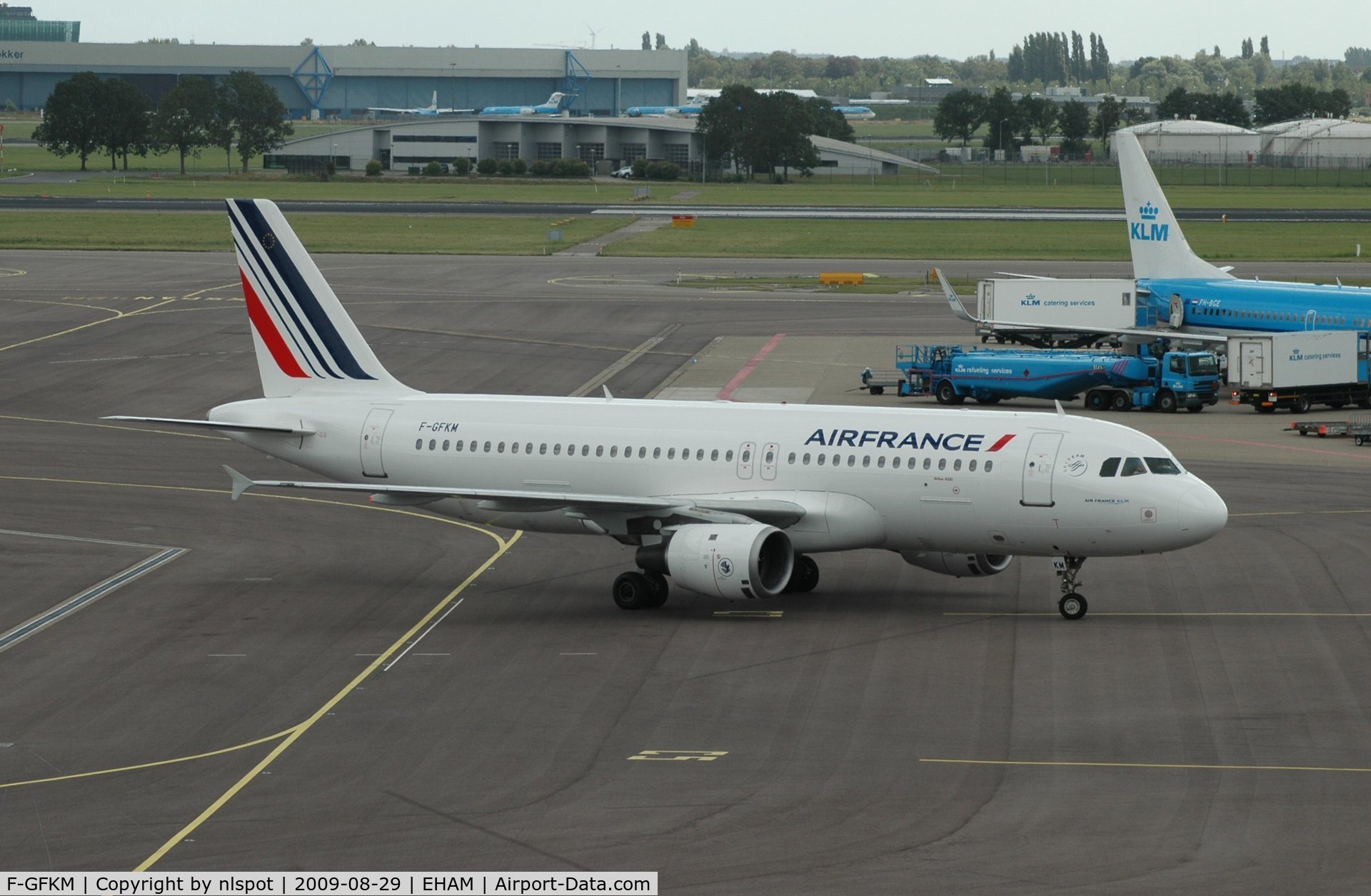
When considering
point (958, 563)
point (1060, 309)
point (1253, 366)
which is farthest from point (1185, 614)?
point (1060, 309)

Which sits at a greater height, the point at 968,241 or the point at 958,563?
the point at 968,241

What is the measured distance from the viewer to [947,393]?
73.5 metres

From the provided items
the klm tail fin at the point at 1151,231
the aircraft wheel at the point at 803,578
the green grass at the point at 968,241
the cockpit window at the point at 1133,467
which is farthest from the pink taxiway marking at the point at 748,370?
the green grass at the point at 968,241

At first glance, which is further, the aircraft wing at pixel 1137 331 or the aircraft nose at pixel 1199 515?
the aircraft wing at pixel 1137 331

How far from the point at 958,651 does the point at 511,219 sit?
5271 inches

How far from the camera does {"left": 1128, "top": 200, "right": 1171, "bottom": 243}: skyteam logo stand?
275ft

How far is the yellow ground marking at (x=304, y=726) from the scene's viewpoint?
24.0 meters

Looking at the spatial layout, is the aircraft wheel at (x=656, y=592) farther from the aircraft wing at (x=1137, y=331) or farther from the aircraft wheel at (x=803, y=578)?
the aircraft wing at (x=1137, y=331)

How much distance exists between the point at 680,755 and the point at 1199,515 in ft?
46.1

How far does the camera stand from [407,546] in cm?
4656

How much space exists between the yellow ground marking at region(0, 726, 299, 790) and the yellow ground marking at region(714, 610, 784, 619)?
38.1ft

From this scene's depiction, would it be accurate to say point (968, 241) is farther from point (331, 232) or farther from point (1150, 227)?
point (1150, 227)

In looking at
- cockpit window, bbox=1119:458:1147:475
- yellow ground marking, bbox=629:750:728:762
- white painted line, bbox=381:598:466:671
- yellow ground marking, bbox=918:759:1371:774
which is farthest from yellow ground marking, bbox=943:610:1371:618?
yellow ground marking, bbox=629:750:728:762

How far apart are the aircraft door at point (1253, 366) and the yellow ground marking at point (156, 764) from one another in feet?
164
